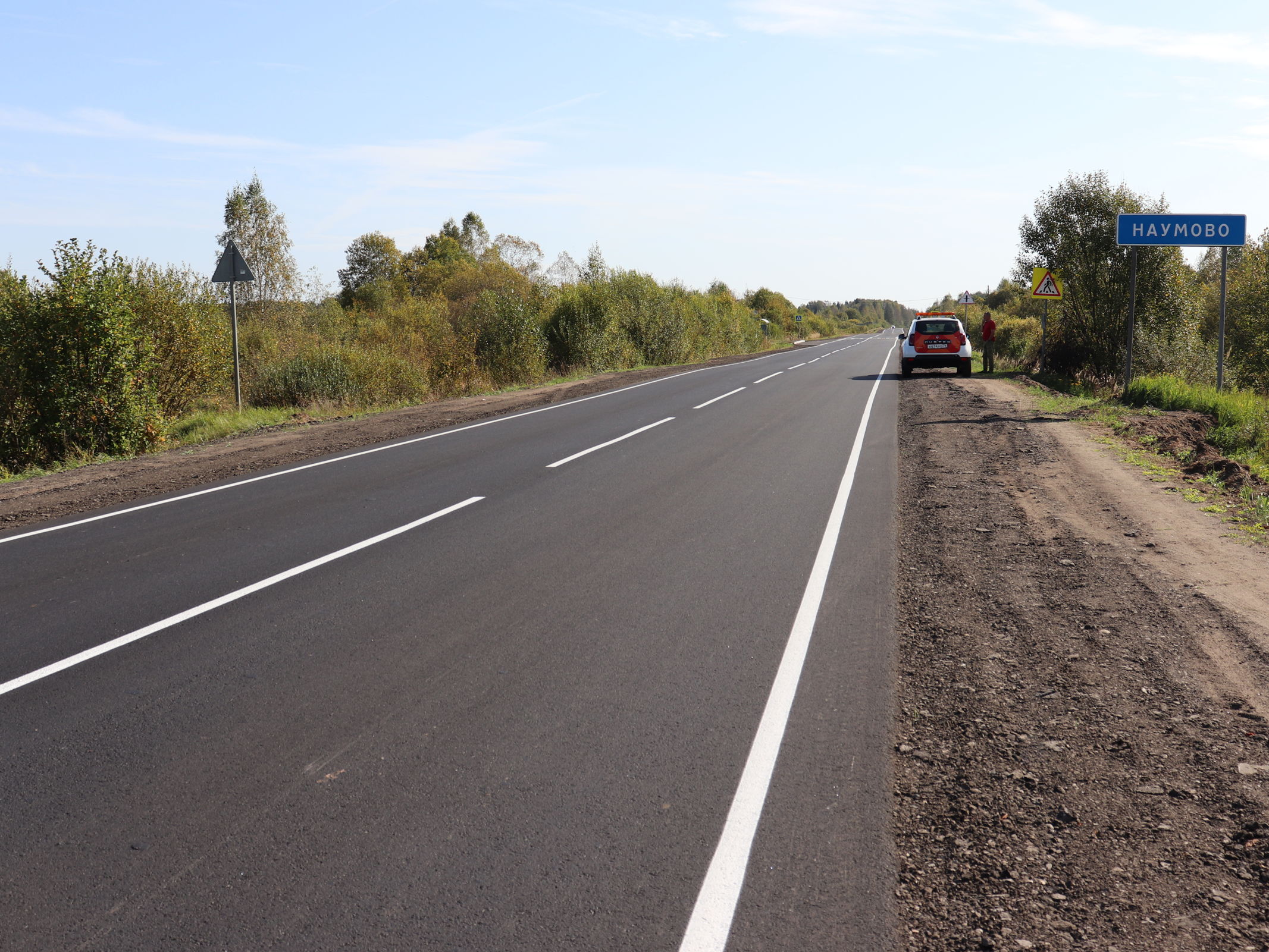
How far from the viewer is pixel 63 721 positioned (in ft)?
14.4

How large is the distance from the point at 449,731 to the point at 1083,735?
2.93 m

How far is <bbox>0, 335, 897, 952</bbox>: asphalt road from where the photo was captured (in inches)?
117

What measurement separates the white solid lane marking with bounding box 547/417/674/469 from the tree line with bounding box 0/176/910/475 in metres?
8.42

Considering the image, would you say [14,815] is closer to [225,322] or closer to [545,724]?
[545,724]

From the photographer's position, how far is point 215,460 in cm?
1351

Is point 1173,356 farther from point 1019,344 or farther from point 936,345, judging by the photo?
point 1019,344

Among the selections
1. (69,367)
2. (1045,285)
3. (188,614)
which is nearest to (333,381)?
(69,367)

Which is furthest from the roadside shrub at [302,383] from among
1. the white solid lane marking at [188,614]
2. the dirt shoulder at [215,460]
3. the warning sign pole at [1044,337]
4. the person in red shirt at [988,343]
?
the person in red shirt at [988,343]

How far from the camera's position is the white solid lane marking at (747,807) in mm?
2871

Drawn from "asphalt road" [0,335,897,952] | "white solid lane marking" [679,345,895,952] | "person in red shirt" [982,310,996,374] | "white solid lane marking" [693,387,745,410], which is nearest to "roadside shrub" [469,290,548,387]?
"white solid lane marking" [693,387,745,410]

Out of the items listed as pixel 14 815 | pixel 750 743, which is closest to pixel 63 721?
pixel 14 815

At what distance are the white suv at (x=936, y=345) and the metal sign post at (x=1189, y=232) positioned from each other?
36.7 ft

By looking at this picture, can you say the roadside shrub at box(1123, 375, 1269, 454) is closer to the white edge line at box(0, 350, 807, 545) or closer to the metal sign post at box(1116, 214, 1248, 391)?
the metal sign post at box(1116, 214, 1248, 391)

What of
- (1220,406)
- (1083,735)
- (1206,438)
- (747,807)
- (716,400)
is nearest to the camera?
(747,807)
